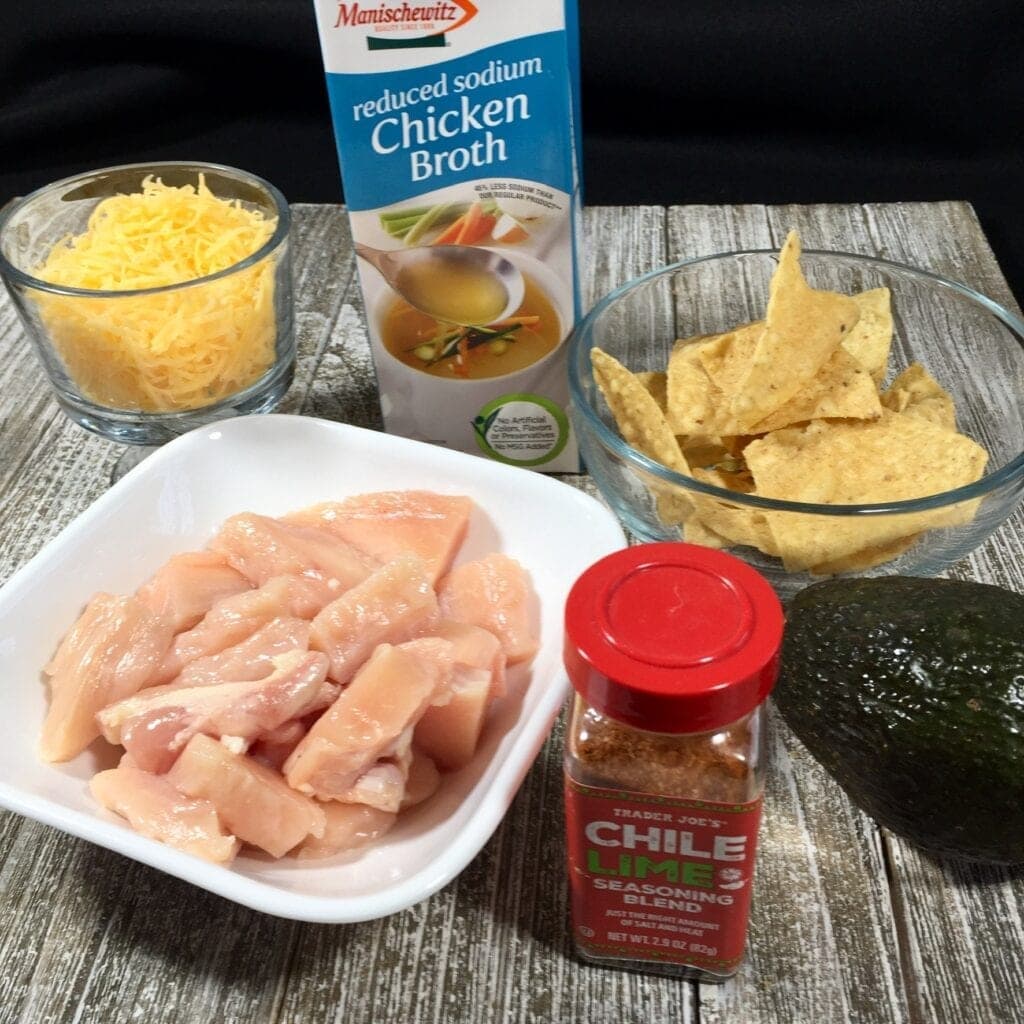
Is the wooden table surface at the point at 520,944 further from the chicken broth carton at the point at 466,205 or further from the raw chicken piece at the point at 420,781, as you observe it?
the chicken broth carton at the point at 466,205

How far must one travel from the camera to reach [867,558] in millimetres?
1044

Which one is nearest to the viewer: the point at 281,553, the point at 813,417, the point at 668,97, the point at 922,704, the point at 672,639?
the point at 672,639

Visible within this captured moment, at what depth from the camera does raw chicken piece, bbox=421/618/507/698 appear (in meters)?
0.91

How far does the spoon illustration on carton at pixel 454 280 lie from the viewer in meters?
1.20

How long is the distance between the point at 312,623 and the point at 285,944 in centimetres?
25

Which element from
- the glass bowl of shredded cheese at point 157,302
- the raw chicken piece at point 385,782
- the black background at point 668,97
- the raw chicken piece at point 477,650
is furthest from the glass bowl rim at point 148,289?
the black background at point 668,97

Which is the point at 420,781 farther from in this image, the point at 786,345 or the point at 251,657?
the point at 786,345

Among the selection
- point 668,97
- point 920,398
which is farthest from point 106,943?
point 668,97

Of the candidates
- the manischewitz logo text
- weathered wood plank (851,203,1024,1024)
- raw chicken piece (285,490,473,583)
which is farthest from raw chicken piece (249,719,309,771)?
the manischewitz logo text

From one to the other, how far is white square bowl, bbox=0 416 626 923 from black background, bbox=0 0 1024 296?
1354 millimetres

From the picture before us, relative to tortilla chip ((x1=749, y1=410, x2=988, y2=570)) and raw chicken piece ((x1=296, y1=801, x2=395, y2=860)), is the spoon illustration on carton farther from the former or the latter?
raw chicken piece ((x1=296, y1=801, x2=395, y2=860))

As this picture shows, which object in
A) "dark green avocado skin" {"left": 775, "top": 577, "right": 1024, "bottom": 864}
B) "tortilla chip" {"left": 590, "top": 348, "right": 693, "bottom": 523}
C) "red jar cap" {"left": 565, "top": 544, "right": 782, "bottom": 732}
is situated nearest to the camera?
"red jar cap" {"left": 565, "top": 544, "right": 782, "bottom": 732}

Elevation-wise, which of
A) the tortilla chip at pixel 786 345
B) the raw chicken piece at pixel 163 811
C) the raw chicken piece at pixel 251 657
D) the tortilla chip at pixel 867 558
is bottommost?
the tortilla chip at pixel 867 558

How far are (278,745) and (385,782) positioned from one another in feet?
0.33
